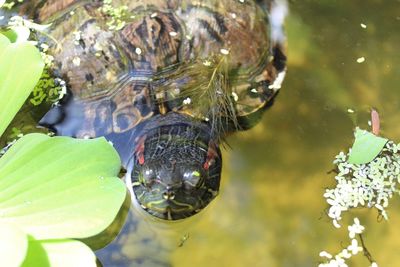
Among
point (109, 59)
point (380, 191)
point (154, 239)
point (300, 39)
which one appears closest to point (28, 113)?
point (109, 59)

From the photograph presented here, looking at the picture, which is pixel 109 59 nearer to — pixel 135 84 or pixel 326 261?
pixel 135 84

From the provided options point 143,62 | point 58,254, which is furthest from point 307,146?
point 58,254

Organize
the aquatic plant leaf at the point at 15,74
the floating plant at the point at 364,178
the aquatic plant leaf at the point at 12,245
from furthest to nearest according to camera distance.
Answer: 1. the floating plant at the point at 364,178
2. the aquatic plant leaf at the point at 15,74
3. the aquatic plant leaf at the point at 12,245

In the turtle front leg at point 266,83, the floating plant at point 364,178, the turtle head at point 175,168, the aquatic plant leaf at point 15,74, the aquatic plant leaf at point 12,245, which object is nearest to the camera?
the aquatic plant leaf at point 12,245

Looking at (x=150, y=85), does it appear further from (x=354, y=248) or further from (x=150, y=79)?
(x=354, y=248)

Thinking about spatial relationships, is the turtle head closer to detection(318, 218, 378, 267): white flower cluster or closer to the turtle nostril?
the turtle nostril

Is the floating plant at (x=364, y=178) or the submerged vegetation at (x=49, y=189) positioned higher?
the submerged vegetation at (x=49, y=189)

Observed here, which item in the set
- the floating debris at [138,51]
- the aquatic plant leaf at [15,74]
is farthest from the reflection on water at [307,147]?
the aquatic plant leaf at [15,74]

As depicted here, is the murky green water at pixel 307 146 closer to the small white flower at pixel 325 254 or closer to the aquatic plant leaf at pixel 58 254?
the small white flower at pixel 325 254
